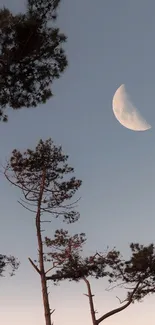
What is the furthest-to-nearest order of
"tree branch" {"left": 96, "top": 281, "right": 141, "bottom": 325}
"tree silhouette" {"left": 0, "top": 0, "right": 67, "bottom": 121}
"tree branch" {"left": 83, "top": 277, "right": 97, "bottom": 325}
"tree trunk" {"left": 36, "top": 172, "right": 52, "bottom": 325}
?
"tree branch" {"left": 83, "top": 277, "right": 97, "bottom": 325}, "tree branch" {"left": 96, "top": 281, "right": 141, "bottom": 325}, "tree trunk" {"left": 36, "top": 172, "right": 52, "bottom": 325}, "tree silhouette" {"left": 0, "top": 0, "right": 67, "bottom": 121}

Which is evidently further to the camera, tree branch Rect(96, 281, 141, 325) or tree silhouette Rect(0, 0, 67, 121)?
tree branch Rect(96, 281, 141, 325)

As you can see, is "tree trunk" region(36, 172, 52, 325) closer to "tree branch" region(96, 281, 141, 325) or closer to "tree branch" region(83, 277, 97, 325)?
"tree branch" region(83, 277, 97, 325)

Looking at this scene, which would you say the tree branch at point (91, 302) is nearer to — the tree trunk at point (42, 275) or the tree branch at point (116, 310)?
the tree branch at point (116, 310)

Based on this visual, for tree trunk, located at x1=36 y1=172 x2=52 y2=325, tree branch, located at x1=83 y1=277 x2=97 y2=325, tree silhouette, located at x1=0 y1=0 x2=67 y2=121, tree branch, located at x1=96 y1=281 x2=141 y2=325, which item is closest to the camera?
tree silhouette, located at x1=0 y1=0 x2=67 y2=121

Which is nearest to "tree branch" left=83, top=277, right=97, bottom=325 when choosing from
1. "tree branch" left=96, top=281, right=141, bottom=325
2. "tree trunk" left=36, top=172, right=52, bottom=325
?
"tree branch" left=96, top=281, right=141, bottom=325

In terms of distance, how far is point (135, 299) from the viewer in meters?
25.4

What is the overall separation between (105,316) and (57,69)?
540 inches

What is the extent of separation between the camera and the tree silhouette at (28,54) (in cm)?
1449

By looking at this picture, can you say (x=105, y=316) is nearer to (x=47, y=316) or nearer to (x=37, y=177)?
(x=47, y=316)

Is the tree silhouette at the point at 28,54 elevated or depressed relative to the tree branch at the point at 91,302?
elevated

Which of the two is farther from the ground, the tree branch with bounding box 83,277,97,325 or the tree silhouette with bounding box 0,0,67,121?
the tree silhouette with bounding box 0,0,67,121

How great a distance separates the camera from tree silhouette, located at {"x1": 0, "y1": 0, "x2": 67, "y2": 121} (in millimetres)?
14492

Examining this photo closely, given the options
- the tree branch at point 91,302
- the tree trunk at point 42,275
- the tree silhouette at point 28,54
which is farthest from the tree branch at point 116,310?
the tree silhouette at point 28,54

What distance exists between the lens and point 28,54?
1516cm
